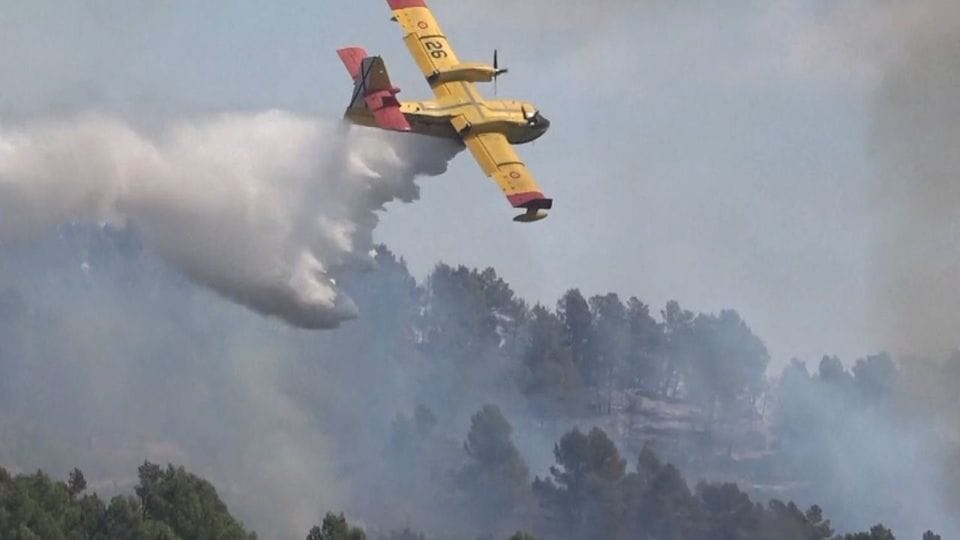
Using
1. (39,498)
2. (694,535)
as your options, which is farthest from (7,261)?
(39,498)

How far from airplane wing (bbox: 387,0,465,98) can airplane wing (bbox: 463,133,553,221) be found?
113 inches

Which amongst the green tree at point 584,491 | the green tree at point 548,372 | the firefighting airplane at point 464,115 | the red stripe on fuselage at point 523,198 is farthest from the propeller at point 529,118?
the green tree at point 548,372

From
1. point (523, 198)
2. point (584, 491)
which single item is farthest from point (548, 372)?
point (523, 198)

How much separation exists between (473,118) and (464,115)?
37 centimetres

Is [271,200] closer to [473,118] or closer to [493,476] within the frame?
[473,118]

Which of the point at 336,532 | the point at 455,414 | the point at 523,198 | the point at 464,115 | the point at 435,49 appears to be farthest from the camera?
the point at 455,414

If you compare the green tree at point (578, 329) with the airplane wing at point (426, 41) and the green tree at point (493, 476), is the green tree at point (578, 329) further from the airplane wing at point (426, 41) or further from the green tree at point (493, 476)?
the airplane wing at point (426, 41)

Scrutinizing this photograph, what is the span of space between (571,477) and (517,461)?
467 centimetres

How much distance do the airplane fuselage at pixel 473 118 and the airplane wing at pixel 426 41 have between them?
4.63 ft

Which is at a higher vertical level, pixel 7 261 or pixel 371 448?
pixel 7 261

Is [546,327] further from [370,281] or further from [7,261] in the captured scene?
[7,261]

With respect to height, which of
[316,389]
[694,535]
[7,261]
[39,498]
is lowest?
[39,498]

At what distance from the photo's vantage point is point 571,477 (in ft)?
420

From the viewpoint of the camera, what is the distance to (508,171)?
82500 mm
